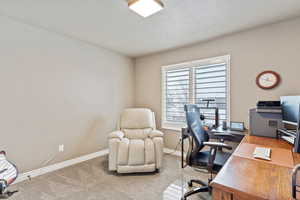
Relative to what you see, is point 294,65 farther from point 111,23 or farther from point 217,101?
point 111,23

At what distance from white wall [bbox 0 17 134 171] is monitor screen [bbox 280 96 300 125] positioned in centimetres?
303

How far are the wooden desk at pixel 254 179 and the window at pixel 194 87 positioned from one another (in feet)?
5.46

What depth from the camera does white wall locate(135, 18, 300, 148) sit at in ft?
7.00

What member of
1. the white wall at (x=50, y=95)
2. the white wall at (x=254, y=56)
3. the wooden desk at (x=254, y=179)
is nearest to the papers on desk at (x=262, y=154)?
the wooden desk at (x=254, y=179)

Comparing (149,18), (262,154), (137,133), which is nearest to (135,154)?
(137,133)

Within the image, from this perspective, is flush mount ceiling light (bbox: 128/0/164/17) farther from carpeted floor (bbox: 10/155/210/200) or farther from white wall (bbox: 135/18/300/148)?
carpeted floor (bbox: 10/155/210/200)

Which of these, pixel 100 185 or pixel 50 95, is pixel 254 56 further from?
pixel 50 95

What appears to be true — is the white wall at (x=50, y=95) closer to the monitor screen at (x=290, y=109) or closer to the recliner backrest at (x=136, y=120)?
the recliner backrest at (x=136, y=120)

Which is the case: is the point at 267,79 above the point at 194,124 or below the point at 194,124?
above

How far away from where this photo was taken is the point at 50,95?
2.51 m

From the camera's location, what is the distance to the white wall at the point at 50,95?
214cm

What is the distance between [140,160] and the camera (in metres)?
2.38

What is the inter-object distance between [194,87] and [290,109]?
1.57 metres

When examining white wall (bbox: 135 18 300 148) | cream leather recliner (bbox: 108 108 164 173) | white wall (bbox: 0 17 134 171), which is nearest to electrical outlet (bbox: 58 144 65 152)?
white wall (bbox: 0 17 134 171)
